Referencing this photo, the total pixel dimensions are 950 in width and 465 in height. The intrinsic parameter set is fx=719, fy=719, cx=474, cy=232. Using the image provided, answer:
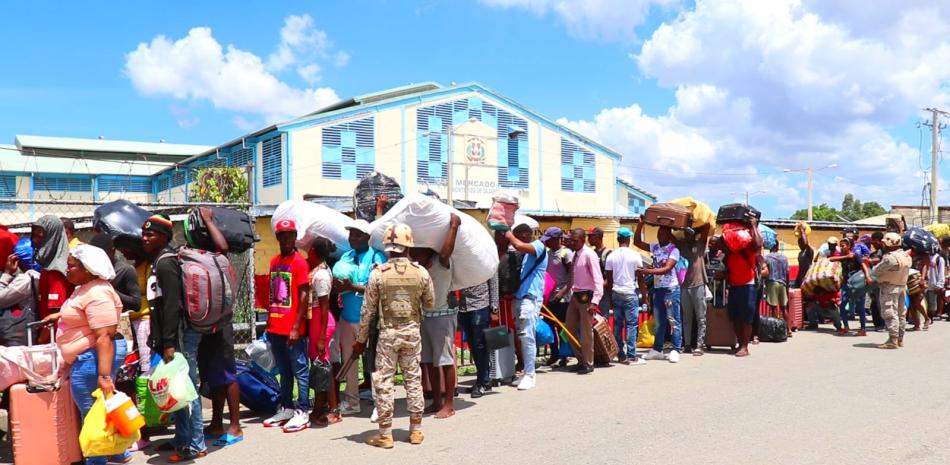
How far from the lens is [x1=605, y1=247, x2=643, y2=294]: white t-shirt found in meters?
9.02

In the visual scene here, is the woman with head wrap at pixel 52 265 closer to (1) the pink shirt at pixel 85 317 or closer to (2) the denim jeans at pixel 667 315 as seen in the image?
(1) the pink shirt at pixel 85 317

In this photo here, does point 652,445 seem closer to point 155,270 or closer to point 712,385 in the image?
point 712,385

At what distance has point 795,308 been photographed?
40.7ft

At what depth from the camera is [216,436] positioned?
583 centimetres

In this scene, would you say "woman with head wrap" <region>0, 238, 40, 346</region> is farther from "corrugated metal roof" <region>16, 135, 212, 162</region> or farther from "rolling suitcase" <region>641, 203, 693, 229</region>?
"corrugated metal roof" <region>16, 135, 212, 162</region>

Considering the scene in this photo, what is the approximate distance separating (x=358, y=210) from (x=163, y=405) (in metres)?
3.03

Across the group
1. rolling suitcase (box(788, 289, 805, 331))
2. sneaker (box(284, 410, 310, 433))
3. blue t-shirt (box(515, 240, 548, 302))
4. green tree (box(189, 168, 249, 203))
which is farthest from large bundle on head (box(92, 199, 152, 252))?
green tree (box(189, 168, 249, 203))

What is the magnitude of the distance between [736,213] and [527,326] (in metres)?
3.96

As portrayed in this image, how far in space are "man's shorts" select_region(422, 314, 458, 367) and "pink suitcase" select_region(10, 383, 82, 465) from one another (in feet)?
9.20

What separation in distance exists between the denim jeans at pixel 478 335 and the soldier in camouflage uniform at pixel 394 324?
1.67 metres

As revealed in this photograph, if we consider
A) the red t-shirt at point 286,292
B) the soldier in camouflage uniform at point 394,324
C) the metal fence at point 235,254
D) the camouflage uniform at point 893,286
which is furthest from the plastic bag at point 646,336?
the red t-shirt at point 286,292

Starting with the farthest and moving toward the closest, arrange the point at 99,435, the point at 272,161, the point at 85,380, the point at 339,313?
the point at 272,161 → the point at 339,313 → the point at 85,380 → the point at 99,435

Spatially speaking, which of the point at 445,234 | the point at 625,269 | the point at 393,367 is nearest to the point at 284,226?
the point at 445,234

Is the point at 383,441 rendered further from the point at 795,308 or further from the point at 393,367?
the point at 795,308
